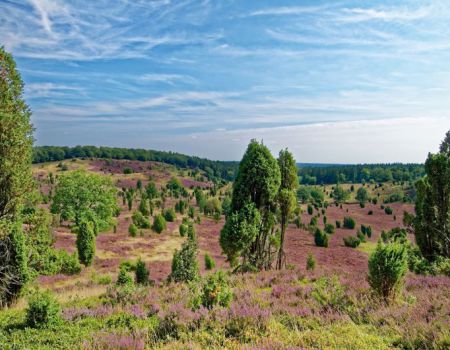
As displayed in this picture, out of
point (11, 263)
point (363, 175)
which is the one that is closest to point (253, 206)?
point (11, 263)

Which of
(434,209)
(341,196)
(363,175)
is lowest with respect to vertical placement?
(341,196)

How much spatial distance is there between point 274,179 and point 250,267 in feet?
16.1

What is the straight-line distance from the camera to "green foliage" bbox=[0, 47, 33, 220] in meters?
11.9

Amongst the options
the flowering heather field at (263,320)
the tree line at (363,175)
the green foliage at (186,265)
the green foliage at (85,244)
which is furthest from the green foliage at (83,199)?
the tree line at (363,175)

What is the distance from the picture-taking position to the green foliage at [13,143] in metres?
11.9

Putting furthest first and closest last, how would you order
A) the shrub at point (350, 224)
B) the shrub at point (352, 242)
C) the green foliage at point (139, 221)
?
the shrub at point (350, 224)
the green foliage at point (139, 221)
the shrub at point (352, 242)

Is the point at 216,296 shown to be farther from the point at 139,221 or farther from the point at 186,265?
the point at 139,221

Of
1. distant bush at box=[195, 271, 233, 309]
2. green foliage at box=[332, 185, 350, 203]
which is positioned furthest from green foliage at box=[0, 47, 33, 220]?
green foliage at box=[332, 185, 350, 203]

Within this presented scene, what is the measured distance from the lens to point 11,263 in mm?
12367

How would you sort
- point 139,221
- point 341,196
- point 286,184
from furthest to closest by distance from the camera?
point 341,196 < point 139,221 < point 286,184

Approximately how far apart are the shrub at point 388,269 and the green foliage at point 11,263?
41.8 feet

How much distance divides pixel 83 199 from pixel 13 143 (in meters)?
35.3

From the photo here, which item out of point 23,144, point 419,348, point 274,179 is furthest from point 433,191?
point 23,144

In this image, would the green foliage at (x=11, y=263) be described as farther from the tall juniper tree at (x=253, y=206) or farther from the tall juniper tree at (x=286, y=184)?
the tall juniper tree at (x=286, y=184)
